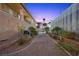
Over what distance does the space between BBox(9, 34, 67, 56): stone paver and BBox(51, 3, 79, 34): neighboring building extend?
0.31m

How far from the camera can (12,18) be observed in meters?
3.30

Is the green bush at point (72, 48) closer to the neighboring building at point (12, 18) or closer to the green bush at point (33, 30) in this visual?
the green bush at point (33, 30)

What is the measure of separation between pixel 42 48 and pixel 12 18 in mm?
730

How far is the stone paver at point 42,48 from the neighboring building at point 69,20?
314 mm

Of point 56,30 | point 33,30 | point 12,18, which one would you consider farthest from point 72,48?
point 12,18

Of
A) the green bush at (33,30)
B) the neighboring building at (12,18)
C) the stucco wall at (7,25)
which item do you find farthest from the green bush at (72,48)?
the stucco wall at (7,25)

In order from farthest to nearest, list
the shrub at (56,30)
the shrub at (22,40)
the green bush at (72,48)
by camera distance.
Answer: the shrub at (56,30)
the shrub at (22,40)
the green bush at (72,48)

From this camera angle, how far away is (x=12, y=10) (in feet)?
10.8

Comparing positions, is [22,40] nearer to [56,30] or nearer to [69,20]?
[56,30]

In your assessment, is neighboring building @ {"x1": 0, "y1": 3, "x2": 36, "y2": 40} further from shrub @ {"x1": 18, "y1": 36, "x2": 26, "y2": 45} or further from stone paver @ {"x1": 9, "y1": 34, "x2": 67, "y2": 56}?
stone paver @ {"x1": 9, "y1": 34, "x2": 67, "y2": 56}

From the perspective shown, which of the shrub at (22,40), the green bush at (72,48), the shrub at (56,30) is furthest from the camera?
the shrub at (56,30)

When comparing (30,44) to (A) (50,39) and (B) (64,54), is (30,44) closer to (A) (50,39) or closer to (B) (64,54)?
(A) (50,39)

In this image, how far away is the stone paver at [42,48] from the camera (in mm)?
3221

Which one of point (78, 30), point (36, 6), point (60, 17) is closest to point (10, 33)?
point (36, 6)
